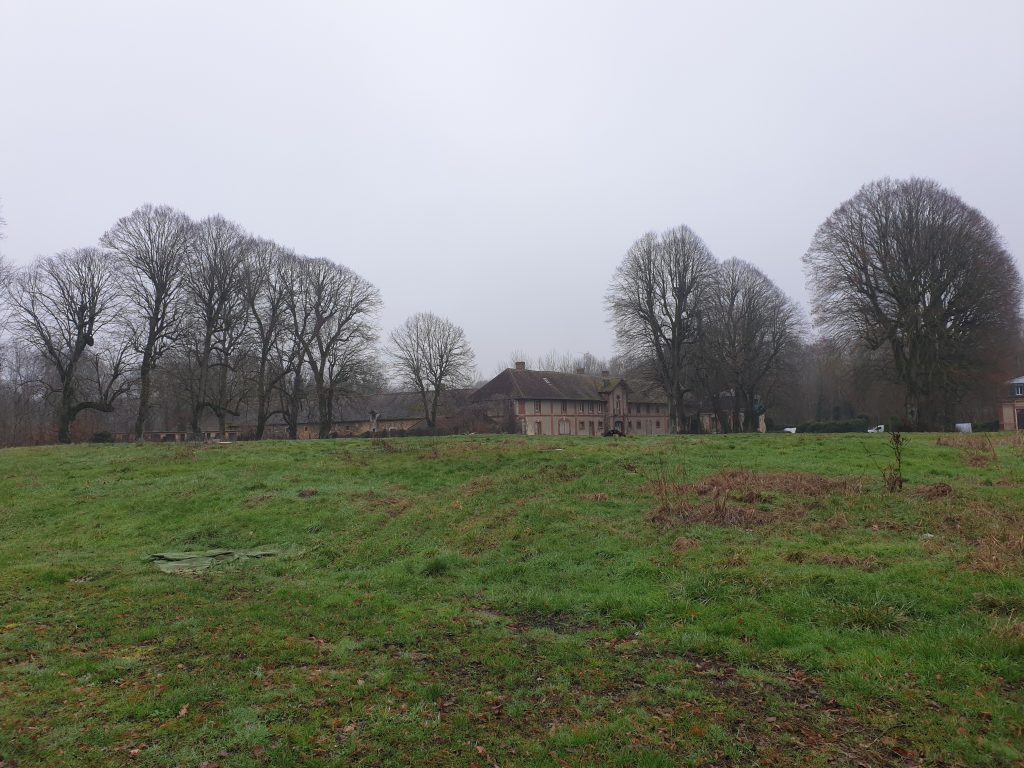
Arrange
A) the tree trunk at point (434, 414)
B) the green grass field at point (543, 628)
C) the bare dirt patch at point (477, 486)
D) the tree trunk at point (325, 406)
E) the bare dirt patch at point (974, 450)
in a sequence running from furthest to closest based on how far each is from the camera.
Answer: the tree trunk at point (434, 414), the tree trunk at point (325, 406), the bare dirt patch at point (974, 450), the bare dirt patch at point (477, 486), the green grass field at point (543, 628)

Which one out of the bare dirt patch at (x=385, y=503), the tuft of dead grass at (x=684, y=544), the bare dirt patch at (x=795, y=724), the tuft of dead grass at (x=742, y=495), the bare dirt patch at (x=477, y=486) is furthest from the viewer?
the bare dirt patch at (x=477, y=486)

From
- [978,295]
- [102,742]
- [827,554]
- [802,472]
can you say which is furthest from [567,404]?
[102,742]

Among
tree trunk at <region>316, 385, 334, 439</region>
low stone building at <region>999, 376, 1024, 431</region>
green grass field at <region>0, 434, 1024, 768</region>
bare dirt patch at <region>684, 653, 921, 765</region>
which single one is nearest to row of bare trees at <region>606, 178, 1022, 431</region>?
low stone building at <region>999, 376, 1024, 431</region>

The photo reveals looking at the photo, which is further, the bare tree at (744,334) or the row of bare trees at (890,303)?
the bare tree at (744,334)

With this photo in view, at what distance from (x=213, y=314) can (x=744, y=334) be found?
44667mm

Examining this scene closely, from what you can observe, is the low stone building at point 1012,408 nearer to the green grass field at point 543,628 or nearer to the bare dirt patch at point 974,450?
the bare dirt patch at point 974,450

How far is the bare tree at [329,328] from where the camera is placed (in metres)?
51.8

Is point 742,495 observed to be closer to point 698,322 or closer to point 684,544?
point 684,544

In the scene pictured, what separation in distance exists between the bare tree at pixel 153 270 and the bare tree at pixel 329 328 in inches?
368

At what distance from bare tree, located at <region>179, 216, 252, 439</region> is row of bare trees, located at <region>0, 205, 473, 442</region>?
0.09 metres

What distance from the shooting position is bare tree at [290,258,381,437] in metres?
51.8

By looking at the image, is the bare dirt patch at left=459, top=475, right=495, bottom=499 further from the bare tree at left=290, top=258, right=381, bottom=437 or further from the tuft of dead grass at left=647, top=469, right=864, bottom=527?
the bare tree at left=290, top=258, right=381, bottom=437

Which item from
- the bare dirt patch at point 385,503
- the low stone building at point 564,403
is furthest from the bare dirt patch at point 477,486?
the low stone building at point 564,403

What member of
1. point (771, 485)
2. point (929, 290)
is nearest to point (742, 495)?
point (771, 485)
